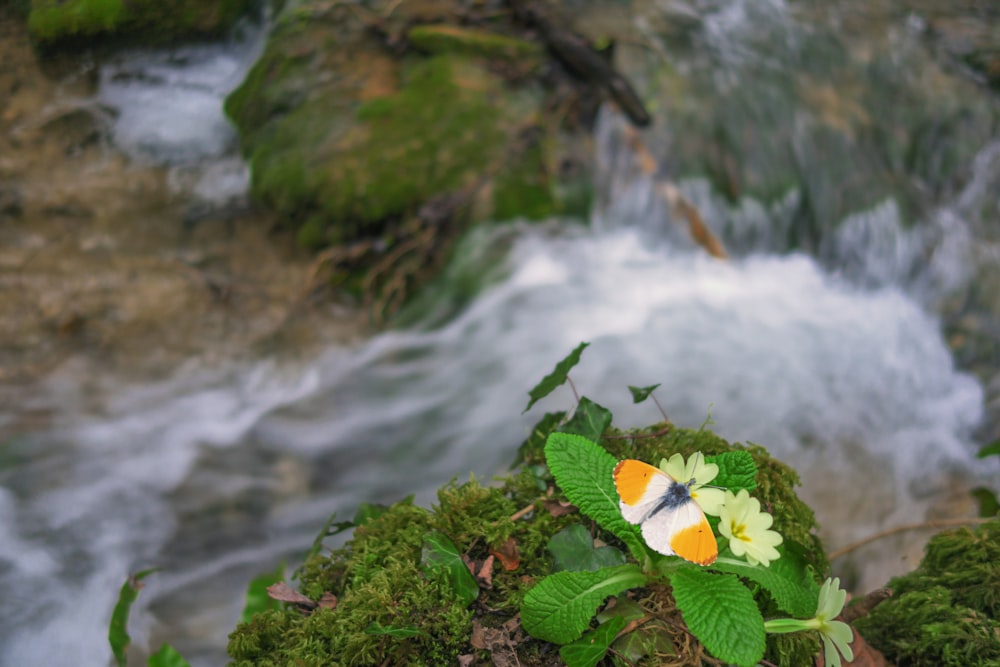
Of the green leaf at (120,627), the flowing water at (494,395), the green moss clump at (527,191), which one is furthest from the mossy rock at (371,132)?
the green leaf at (120,627)

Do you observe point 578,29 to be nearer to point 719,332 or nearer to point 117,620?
point 719,332

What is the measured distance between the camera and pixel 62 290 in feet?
11.8

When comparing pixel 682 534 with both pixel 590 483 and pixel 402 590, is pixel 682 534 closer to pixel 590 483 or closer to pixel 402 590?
pixel 590 483

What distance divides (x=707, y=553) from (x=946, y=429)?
3.50 metres

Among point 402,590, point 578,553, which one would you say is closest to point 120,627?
point 402,590

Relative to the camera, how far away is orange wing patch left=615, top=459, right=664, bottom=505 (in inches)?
55.6

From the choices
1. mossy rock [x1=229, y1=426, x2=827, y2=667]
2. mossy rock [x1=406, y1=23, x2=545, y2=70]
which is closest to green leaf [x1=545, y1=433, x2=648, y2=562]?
mossy rock [x1=229, y1=426, x2=827, y2=667]

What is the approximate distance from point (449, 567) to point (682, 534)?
51 cm

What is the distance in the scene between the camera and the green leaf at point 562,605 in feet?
4.56

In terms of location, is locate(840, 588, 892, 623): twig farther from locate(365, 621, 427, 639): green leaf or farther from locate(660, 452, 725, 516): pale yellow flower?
locate(365, 621, 427, 639): green leaf

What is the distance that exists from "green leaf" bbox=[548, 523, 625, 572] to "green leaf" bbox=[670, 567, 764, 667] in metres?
0.20

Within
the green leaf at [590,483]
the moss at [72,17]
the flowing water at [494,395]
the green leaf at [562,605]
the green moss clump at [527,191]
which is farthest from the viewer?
the moss at [72,17]

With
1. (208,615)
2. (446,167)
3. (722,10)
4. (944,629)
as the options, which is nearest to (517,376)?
(446,167)

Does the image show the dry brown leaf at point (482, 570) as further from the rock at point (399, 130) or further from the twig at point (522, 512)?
the rock at point (399, 130)
